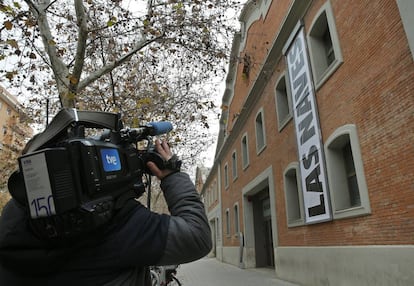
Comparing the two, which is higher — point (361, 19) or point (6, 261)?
point (361, 19)

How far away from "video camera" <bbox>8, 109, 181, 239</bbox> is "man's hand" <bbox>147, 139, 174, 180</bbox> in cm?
12

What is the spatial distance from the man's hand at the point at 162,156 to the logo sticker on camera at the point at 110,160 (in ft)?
0.57

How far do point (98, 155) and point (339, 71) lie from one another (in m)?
7.70

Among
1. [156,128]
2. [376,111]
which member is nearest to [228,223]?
[376,111]

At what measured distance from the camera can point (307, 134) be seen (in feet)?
30.0

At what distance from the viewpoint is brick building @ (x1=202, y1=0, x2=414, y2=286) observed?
560 cm

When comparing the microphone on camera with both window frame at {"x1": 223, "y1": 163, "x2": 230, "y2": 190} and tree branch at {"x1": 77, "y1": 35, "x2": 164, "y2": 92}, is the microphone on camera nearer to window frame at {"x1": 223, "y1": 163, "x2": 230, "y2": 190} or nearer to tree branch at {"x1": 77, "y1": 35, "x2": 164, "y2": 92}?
tree branch at {"x1": 77, "y1": 35, "x2": 164, "y2": 92}

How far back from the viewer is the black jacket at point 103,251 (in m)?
1.11

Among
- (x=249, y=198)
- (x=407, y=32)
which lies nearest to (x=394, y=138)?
(x=407, y=32)

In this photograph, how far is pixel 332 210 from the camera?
25.4ft

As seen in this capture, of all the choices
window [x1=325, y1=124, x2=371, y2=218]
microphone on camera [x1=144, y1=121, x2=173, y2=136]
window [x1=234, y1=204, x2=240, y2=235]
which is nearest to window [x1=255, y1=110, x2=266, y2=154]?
window [x1=234, y1=204, x2=240, y2=235]

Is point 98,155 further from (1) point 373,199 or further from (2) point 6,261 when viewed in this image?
(1) point 373,199

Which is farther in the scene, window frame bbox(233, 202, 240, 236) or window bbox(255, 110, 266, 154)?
window frame bbox(233, 202, 240, 236)

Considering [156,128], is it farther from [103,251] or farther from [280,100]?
[280,100]
